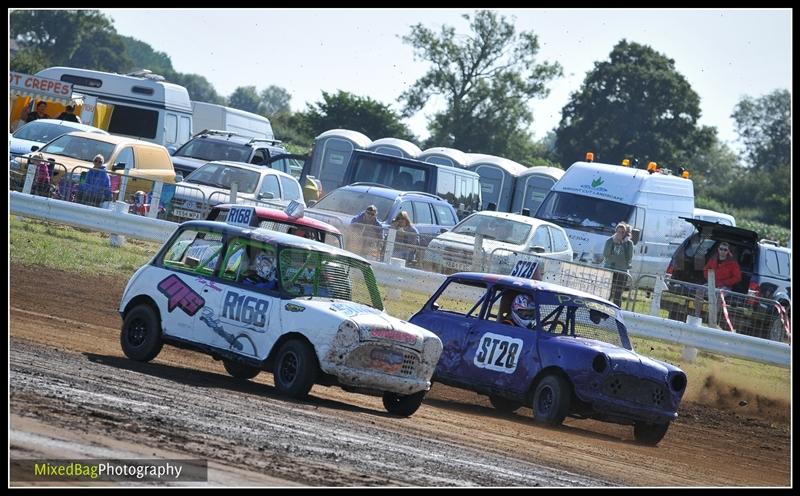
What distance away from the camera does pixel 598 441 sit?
43.8 feet

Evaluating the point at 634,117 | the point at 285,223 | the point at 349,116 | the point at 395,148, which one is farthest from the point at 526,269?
the point at 634,117

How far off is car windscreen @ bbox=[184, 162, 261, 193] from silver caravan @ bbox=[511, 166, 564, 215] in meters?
15.0

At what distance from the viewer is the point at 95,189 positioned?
22203 millimetres

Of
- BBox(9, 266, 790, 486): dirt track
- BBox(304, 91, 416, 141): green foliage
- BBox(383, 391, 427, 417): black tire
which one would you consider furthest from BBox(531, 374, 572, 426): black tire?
BBox(304, 91, 416, 141): green foliage

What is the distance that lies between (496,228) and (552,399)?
11057 mm

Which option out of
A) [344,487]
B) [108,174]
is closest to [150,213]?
[108,174]

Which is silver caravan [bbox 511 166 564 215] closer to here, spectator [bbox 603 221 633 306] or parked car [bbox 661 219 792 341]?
parked car [bbox 661 219 792 341]

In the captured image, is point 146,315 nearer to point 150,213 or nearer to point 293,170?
point 150,213

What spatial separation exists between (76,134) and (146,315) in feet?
46.7

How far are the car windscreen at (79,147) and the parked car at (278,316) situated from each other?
1300 centimetres

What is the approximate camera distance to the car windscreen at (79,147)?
25.7 metres

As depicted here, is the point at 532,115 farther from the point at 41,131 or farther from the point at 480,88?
the point at 41,131

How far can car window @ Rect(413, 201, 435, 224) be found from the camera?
86.3ft

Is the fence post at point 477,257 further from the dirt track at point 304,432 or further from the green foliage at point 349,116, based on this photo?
the green foliage at point 349,116
